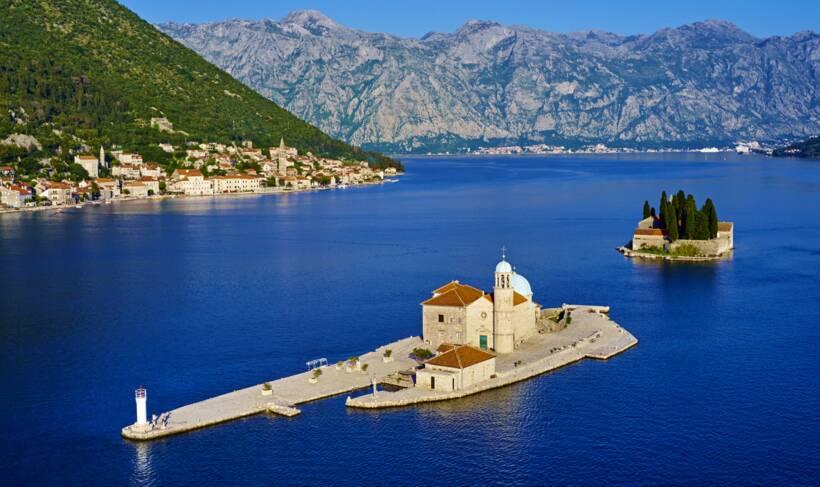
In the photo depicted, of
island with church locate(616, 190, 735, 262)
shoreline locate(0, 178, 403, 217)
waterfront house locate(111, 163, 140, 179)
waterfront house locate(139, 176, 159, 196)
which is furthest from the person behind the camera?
waterfront house locate(111, 163, 140, 179)

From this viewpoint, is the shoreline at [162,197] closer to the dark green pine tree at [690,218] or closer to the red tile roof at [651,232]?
the red tile roof at [651,232]

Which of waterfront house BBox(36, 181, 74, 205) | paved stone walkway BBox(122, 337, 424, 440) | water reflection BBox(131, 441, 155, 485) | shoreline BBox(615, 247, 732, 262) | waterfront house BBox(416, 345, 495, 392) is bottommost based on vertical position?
water reflection BBox(131, 441, 155, 485)

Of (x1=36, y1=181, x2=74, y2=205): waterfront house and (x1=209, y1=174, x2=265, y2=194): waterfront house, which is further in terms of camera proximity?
(x1=209, y1=174, x2=265, y2=194): waterfront house

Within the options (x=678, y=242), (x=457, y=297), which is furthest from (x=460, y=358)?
(x=678, y=242)

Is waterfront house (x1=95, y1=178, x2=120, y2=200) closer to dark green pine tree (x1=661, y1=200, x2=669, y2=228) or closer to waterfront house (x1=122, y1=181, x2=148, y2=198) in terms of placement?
waterfront house (x1=122, y1=181, x2=148, y2=198)

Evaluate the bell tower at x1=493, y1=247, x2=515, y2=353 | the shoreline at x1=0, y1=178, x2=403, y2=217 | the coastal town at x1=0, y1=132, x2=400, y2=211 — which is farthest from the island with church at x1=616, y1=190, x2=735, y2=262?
the coastal town at x1=0, y1=132, x2=400, y2=211

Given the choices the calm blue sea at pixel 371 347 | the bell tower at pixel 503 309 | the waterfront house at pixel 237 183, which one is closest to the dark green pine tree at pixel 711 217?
the calm blue sea at pixel 371 347

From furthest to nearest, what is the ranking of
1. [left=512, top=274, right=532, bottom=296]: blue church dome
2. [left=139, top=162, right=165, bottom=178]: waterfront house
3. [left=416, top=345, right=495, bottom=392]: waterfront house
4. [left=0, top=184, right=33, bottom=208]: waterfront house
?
[left=139, top=162, right=165, bottom=178]: waterfront house < [left=0, top=184, right=33, bottom=208]: waterfront house < [left=512, top=274, right=532, bottom=296]: blue church dome < [left=416, top=345, right=495, bottom=392]: waterfront house
